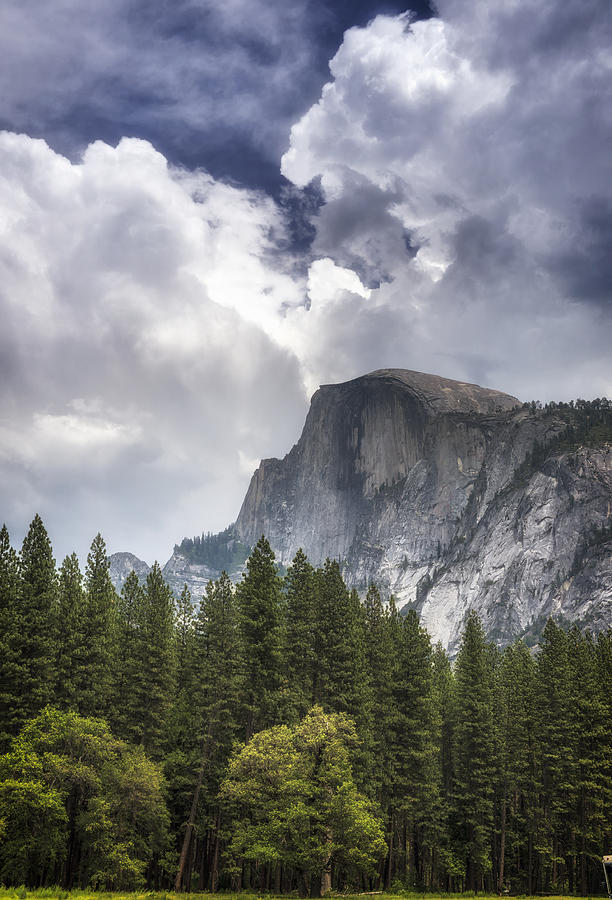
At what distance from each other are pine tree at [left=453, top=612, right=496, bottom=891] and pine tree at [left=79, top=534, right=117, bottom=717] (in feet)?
89.0

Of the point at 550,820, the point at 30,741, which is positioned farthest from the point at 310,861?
the point at 550,820

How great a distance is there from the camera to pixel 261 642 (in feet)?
145

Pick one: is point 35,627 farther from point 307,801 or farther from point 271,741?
point 307,801

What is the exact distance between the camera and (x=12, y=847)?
3238 centimetres

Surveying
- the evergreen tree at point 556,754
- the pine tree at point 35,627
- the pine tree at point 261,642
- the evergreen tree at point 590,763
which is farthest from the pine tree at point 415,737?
the pine tree at point 35,627

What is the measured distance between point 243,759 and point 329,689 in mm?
9923

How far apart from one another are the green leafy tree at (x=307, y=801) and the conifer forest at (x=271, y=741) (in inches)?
4.7

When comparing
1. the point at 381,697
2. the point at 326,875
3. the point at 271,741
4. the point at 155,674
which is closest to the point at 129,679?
the point at 155,674

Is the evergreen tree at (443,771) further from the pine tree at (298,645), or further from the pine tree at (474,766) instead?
the pine tree at (298,645)

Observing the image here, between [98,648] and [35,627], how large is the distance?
4.21 m

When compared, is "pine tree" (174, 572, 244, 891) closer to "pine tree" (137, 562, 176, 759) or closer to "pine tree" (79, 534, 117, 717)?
"pine tree" (137, 562, 176, 759)

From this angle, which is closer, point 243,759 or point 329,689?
point 243,759

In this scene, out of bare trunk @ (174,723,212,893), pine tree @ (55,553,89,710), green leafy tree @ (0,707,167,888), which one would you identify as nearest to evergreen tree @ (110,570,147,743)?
pine tree @ (55,553,89,710)

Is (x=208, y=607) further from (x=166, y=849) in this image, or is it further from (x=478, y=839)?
(x=478, y=839)
